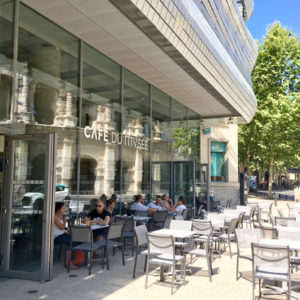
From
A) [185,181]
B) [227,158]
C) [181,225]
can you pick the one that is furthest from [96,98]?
[227,158]

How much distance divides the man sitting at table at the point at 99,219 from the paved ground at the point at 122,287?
35.0 inches

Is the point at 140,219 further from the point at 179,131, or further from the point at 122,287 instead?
the point at 179,131

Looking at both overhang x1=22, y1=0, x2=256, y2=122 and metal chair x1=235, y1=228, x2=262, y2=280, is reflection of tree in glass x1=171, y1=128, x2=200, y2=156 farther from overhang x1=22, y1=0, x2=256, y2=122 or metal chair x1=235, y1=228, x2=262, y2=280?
metal chair x1=235, y1=228, x2=262, y2=280

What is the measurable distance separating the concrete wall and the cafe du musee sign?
31.3 feet

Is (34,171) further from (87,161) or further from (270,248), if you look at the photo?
(270,248)

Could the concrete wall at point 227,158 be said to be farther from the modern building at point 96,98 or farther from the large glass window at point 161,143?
the large glass window at point 161,143

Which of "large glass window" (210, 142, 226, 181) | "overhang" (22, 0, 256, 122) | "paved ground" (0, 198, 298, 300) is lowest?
"paved ground" (0, 198, 298, 300)

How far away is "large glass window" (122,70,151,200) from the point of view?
431 inches

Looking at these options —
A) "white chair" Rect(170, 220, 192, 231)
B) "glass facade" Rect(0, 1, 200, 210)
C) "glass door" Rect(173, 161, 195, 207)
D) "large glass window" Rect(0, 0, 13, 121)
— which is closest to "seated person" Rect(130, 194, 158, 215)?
"glass facade" Rect(0, 1, 200, 210)

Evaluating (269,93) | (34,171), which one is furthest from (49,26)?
(269,93)

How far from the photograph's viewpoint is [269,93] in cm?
2831

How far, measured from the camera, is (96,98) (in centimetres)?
951

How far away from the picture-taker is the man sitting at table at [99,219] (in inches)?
302

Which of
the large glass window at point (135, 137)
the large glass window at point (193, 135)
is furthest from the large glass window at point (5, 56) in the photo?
the large glass window at point (193, 135)
